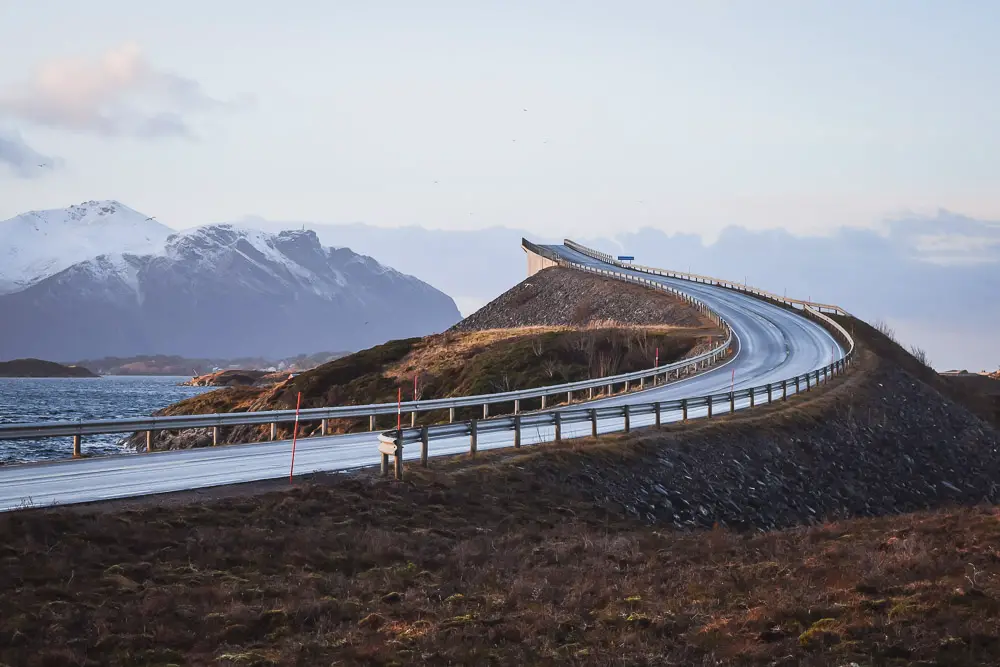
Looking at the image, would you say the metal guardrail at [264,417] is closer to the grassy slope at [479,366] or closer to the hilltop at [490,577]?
the hilltop at [490,577]

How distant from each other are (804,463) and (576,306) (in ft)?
216

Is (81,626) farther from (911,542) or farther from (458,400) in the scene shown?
(458,400)

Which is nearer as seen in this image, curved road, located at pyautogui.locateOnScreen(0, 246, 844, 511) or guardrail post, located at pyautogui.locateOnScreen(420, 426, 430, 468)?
curved road, located at pyautogui.locateOnScreen(0, 246, 844, 511)

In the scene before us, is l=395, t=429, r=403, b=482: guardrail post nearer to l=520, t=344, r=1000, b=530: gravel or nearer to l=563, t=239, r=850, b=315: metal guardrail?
l=520, t=344, r=1000, b=530: gravel

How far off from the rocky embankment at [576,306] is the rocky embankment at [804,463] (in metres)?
29.9

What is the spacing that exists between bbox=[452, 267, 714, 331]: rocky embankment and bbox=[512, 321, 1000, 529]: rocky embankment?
29887mm

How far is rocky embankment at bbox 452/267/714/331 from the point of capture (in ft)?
277

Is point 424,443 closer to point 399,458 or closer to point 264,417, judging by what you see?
point 399,458

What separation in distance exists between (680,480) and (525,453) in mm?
4418

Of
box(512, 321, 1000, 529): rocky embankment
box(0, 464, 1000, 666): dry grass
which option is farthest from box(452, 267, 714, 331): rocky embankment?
box(0, 464, 1000, 666): dry grass

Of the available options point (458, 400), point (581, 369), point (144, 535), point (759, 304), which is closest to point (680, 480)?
point (458, 400)

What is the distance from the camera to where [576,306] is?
98.0 m

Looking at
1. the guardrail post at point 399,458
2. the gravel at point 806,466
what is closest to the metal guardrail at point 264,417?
the guardrail post at point 399,458

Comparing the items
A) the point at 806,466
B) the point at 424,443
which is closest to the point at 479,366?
the point at 806,466
